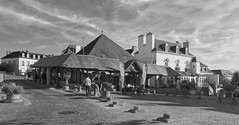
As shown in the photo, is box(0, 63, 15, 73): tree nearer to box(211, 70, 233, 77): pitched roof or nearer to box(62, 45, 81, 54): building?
box(62, 45, 81, 54): building

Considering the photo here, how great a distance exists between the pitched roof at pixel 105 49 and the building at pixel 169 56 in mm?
7704

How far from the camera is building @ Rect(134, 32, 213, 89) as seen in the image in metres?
41.2

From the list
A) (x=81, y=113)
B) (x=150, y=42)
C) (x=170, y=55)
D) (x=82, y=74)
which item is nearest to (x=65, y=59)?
(x=82, y=74)

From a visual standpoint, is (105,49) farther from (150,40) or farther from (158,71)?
(150,40)

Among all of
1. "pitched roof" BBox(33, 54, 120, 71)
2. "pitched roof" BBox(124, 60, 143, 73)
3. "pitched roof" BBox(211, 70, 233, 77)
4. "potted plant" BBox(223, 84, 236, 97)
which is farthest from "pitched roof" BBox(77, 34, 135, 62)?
"pitched roof" BBox(211, 70, 233, 77)

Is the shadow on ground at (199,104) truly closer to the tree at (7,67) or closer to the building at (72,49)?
the building at (72,49)

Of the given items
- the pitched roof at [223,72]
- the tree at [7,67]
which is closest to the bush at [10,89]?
the tree at [7,67]

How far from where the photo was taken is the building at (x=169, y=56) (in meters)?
41.2

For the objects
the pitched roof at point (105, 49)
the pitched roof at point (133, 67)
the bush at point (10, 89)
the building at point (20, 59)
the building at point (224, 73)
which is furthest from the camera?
the building at point (224, 73)

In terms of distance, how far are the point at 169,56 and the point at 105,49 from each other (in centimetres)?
1517

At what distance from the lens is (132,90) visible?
69.0 ft

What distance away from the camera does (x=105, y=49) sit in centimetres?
3425

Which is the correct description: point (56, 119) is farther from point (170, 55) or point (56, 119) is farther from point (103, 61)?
point (170, 55)

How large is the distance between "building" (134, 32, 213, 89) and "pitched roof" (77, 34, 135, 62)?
25.3 feet
